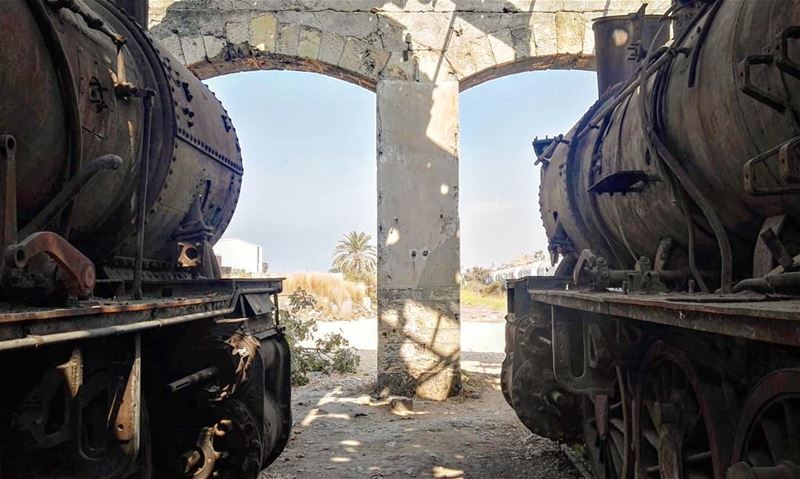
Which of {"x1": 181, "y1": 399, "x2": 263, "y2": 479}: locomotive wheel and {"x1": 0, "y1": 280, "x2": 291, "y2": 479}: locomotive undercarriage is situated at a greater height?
{"x1": 0, "y1": 280, "x2": 291, "y2": 479}: locomotive undercarriage

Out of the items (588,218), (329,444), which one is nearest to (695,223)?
(588,218)

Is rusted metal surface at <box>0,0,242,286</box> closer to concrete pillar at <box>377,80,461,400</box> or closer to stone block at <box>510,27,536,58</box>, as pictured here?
concrete pillar at <box>377,80,461,400</box>

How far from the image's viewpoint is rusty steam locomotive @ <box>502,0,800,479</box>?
2.10 meters

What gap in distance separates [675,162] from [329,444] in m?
4.90

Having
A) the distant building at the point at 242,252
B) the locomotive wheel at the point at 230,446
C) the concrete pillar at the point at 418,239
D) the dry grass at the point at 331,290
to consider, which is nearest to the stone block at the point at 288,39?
the concrete pillar at the point at 418,239

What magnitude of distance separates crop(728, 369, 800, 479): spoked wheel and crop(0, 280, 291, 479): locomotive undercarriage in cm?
231

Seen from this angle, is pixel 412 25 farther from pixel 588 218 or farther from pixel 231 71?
pixel 588 218

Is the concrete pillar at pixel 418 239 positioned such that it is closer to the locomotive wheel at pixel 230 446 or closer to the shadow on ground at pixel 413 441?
the shadow on ground at pixel 413 441

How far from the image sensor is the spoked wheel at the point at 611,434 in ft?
12.1

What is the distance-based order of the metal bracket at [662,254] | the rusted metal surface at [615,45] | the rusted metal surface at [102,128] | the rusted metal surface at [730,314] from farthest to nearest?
the rusted metal surface at [615,45] → the metal bracket at [662,254] → the rusted metal surface at [102,128] → the rusted metal surface at [730,314]

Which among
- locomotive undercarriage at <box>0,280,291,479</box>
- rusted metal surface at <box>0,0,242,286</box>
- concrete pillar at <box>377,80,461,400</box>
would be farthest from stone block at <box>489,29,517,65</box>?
locomotive undercarriage at <box>0,280,291,479</box>

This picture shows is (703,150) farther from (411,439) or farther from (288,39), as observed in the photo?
(288,39)

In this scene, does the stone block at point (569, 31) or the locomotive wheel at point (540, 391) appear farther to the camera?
the stone block at point (569, 31)

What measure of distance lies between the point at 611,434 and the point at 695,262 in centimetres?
156
